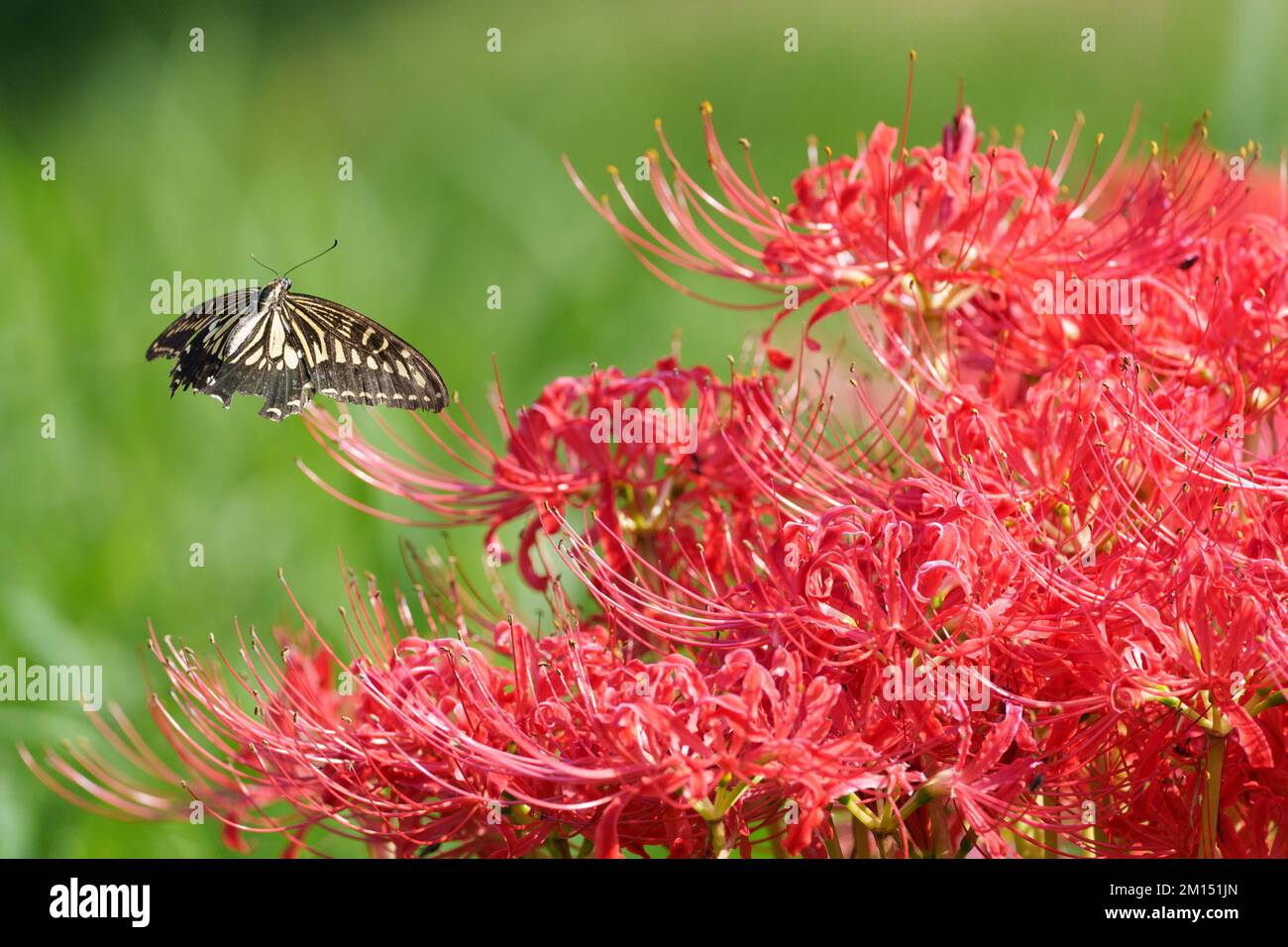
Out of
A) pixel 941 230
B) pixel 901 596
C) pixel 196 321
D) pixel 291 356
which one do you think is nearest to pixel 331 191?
pixel 196 321

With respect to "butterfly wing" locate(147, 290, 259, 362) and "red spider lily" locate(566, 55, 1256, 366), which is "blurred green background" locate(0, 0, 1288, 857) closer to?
"butterfly wing" locate(147, 290, 259, 362)

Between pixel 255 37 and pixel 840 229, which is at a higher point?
pixel 255 37

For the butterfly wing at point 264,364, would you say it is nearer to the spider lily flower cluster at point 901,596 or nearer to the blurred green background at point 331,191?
the spider lily flower cluster at point 901,596

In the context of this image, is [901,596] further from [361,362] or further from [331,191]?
[331,191]

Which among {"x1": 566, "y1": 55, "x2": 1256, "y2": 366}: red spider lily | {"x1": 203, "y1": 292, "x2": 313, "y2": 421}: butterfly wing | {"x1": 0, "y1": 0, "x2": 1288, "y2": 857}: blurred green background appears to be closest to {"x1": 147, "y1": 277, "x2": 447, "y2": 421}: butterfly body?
{"x1": 203, "y1": 292, "x2": 313, "y2": 421}: butterfly wing
